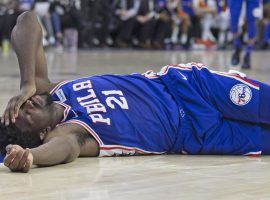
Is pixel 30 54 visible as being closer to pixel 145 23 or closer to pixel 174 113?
pixel 174 113

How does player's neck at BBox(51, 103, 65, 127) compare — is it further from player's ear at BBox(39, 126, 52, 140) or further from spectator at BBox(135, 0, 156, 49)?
spectator at BBox(135, 0, 156, 49)

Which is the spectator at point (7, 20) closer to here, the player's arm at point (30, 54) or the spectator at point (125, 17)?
the spectator at point (125, 17)

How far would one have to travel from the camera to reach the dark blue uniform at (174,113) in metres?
3.38

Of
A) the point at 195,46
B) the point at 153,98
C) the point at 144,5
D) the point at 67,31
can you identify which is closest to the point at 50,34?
the point at 67,31

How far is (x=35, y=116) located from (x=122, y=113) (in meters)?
0.36

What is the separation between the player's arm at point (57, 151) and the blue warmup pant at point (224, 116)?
1.34ft

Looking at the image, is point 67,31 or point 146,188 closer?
point 146,188

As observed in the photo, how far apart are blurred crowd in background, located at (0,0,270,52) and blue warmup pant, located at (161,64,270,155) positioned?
11357 millimetres

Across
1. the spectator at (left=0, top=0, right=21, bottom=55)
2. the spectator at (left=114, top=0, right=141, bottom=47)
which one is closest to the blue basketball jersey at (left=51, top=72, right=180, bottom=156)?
the spectator at (left=0, top=0, right=21, bottom=55)

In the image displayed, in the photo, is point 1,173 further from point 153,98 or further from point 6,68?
point 6,68

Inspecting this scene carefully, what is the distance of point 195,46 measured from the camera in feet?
62.3

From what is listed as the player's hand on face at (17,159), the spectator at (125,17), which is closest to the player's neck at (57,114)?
the player's hand on face at (17,159)

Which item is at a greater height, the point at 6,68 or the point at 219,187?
the point at 219,187

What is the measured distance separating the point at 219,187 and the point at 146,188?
0.24 metres
